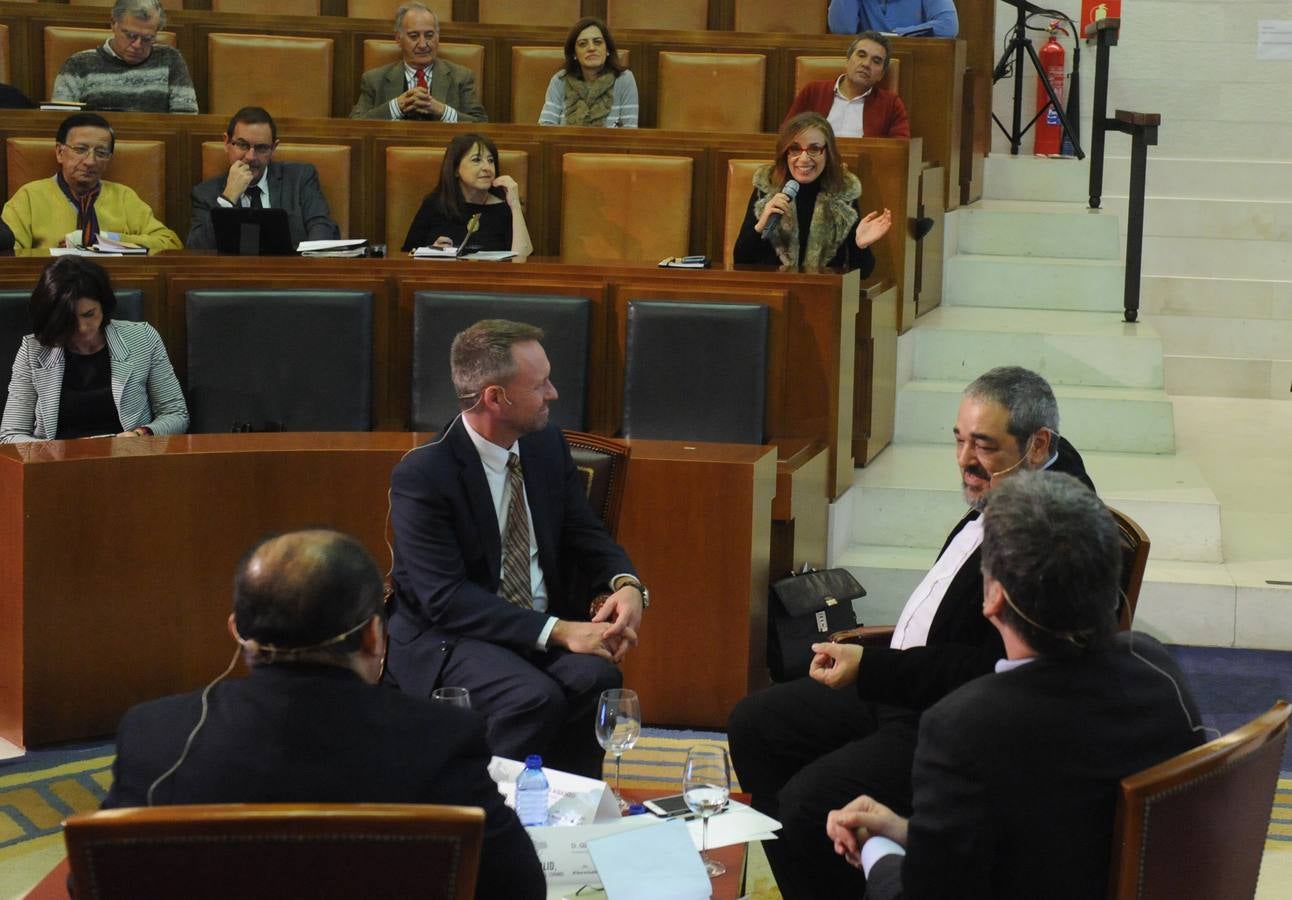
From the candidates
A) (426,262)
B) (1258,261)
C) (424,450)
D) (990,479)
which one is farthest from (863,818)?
(1258,261)

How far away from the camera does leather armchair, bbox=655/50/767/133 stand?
5800mm

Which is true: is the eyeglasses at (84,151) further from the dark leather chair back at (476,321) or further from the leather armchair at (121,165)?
the dark leather chair back at (476,321)

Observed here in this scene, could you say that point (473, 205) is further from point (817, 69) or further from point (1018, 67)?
point (1018, 67)

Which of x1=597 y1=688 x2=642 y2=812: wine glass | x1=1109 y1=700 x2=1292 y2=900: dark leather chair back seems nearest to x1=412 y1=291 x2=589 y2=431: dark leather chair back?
x1=597 y1=688 x2=642 y2=812: wine glass

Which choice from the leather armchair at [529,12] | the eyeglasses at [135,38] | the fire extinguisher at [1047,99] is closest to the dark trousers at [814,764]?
the eyeglasses at [135,38]

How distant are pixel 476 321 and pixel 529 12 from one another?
2930mm

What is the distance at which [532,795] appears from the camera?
224cm

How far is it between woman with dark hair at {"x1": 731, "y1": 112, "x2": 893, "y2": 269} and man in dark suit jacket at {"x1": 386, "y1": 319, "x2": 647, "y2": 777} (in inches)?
71.4

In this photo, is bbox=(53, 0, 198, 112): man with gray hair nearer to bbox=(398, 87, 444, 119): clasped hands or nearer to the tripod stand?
bbox=(398, 87, 444, 119): clasped hands

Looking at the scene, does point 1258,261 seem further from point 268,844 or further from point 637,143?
point 268,844

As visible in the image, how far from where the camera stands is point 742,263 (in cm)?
467

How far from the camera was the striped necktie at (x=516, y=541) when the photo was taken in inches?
116

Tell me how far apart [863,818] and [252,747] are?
78 cm

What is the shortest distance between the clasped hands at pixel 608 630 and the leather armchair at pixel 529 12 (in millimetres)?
4235
